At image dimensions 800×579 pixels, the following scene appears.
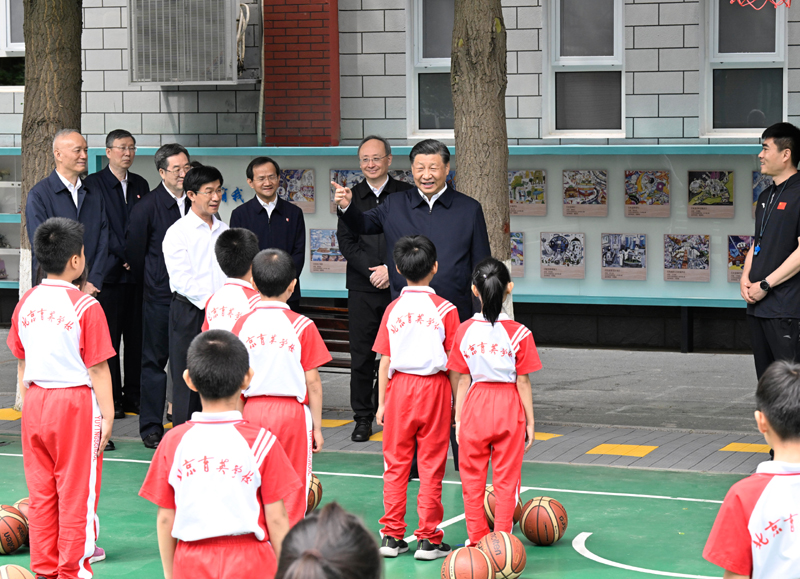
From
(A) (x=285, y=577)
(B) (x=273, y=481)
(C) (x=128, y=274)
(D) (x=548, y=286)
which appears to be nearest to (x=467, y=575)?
(B) (x=273, y=481)

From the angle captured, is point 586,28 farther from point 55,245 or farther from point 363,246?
point 55,245

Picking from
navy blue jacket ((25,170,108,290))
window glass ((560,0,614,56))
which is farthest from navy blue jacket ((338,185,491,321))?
window glass ((560,0,614,56))

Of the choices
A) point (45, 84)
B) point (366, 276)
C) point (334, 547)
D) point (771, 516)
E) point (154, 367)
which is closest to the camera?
point (334, 547)

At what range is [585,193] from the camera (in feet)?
42.0

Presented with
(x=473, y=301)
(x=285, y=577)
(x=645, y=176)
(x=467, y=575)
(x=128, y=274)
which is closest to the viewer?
(x=285, y=577)

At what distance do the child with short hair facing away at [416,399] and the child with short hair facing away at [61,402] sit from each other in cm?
152

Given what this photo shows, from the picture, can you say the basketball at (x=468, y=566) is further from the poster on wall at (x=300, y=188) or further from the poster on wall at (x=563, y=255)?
the poster on wall at (x=300, y=188)

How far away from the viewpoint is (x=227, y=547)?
3.56 meters

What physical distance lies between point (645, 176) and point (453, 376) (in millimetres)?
7446

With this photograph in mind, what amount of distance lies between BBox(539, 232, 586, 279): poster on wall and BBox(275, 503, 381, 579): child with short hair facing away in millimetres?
11258

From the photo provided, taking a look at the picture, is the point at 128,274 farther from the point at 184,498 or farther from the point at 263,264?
the point at 184,498

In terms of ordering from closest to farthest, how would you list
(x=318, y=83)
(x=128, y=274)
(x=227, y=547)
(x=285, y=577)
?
(x=285, y=577) < (x=227, y=547) < (x=128, y=274) < (x=318, y=83)

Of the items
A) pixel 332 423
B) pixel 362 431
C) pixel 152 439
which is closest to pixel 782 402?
pixel 362 431

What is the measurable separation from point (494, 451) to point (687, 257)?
7.59 meters
